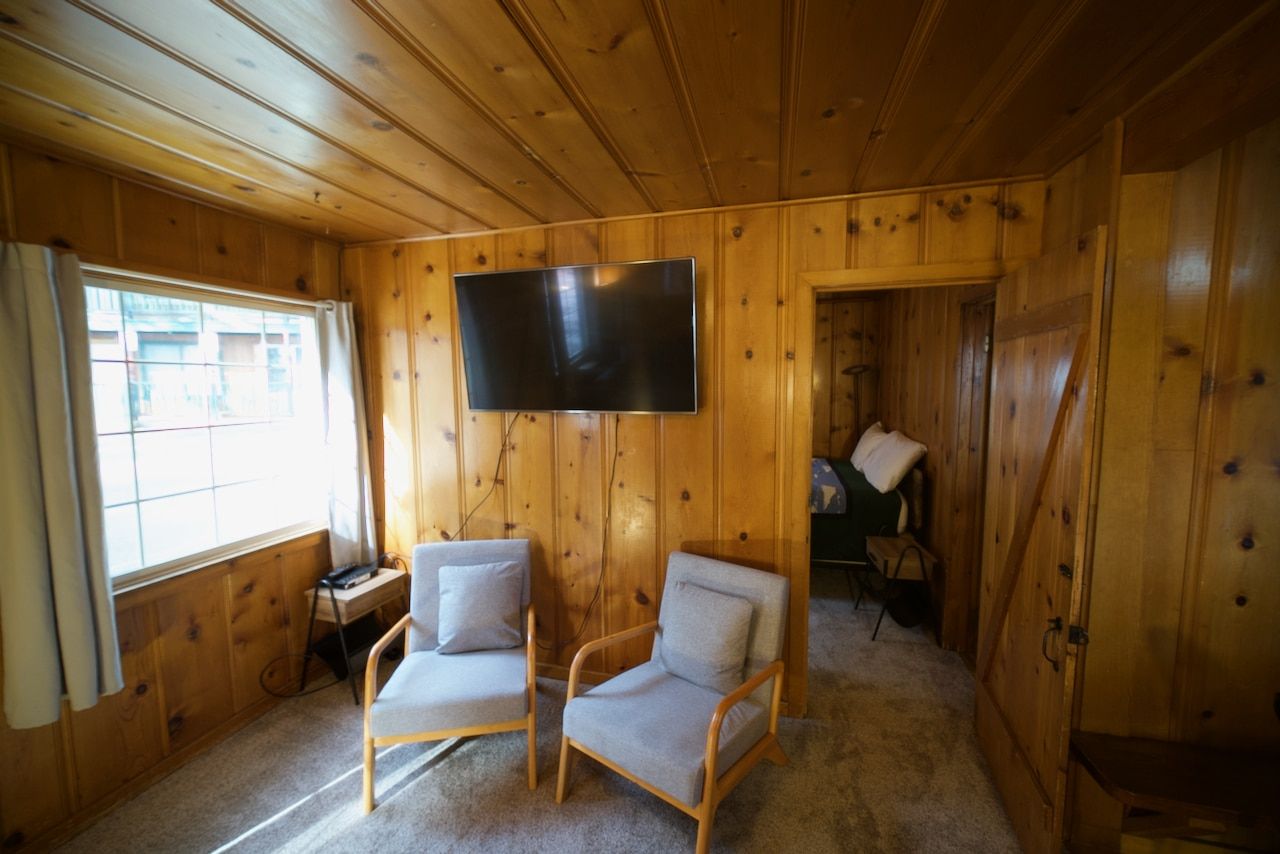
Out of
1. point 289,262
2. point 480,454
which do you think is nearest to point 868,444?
point 480,454

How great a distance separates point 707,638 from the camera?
6.48ft

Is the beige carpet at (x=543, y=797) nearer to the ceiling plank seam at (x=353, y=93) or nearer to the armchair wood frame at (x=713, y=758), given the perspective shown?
the armchair wood frame at (x=713, y=758)

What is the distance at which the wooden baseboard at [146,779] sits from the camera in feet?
5.64

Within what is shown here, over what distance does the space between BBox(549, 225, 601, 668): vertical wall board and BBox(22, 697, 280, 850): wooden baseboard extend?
156 centimetres

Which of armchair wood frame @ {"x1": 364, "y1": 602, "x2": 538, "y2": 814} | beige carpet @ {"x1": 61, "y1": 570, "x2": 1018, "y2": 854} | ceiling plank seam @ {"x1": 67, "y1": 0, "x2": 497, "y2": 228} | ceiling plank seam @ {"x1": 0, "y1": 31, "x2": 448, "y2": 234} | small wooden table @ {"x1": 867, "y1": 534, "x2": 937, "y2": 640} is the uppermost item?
ceiling plank seam @ {"x1": 0, "y1": 31, "x2": 448, "y2": 234}

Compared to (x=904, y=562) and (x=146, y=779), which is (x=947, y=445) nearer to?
(x=904, y=562)

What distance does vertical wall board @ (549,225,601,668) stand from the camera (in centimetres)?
246

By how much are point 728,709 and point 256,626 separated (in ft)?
7.83

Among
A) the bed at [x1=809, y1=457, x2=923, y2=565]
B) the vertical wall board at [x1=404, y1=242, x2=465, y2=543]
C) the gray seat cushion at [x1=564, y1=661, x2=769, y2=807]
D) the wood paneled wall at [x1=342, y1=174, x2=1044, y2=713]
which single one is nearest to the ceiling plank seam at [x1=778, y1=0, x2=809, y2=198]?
the wood paneled wall at [x1=342, y1=174, x2=1044, y2=713]

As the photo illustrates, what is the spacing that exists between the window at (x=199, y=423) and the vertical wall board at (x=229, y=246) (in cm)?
14

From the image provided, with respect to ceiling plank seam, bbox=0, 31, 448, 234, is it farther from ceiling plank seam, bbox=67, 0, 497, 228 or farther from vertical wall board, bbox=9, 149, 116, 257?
vertical wall board, bbox=9, 149, 116, 257

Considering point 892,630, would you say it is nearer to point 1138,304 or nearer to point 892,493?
point 892,493

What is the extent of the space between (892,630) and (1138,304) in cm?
240

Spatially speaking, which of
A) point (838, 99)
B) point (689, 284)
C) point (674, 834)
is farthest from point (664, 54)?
point (674, 834)
